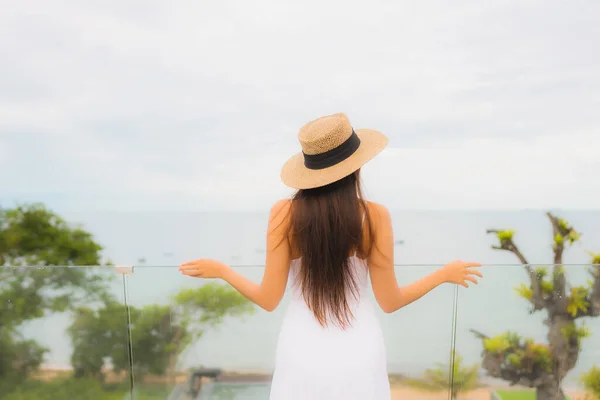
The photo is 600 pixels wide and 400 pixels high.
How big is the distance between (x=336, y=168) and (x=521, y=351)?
2.08m

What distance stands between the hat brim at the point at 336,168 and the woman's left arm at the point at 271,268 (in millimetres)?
82

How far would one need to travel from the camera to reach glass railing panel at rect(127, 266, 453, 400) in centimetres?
301

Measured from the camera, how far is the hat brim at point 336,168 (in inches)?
61.3

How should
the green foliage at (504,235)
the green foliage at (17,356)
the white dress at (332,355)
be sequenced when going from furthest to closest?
1. the green foliage at (504,235)
2. the green foliage at (17,356)
3. the white dress at (332,355)

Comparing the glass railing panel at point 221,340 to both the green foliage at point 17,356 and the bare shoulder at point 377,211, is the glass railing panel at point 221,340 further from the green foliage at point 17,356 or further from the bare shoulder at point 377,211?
the bare shoulder at point 377,211

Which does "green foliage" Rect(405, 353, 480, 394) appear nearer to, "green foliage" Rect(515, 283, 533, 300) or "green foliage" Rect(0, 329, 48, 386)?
"green foliage" Rect(515, 283, 533, 300)

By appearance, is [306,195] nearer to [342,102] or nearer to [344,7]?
[344,7]

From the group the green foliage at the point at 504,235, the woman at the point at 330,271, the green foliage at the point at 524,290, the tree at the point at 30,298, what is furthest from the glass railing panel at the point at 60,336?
the green foliage at the point at 504,235

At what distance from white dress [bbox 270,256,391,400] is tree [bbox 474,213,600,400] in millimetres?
1583

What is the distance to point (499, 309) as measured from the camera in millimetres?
3068

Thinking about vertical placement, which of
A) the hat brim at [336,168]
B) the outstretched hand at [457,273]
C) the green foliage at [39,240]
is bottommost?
the green foliage at [39,240]

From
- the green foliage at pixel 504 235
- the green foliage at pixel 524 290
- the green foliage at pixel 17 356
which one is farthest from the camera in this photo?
the green foliage at pixel 504 235

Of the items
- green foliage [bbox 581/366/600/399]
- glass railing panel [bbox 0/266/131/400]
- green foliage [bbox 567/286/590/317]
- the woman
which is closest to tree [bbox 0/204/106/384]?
glass railing panel [bbox 0/266/131/400]

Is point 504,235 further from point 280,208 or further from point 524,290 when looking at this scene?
point 280,208
